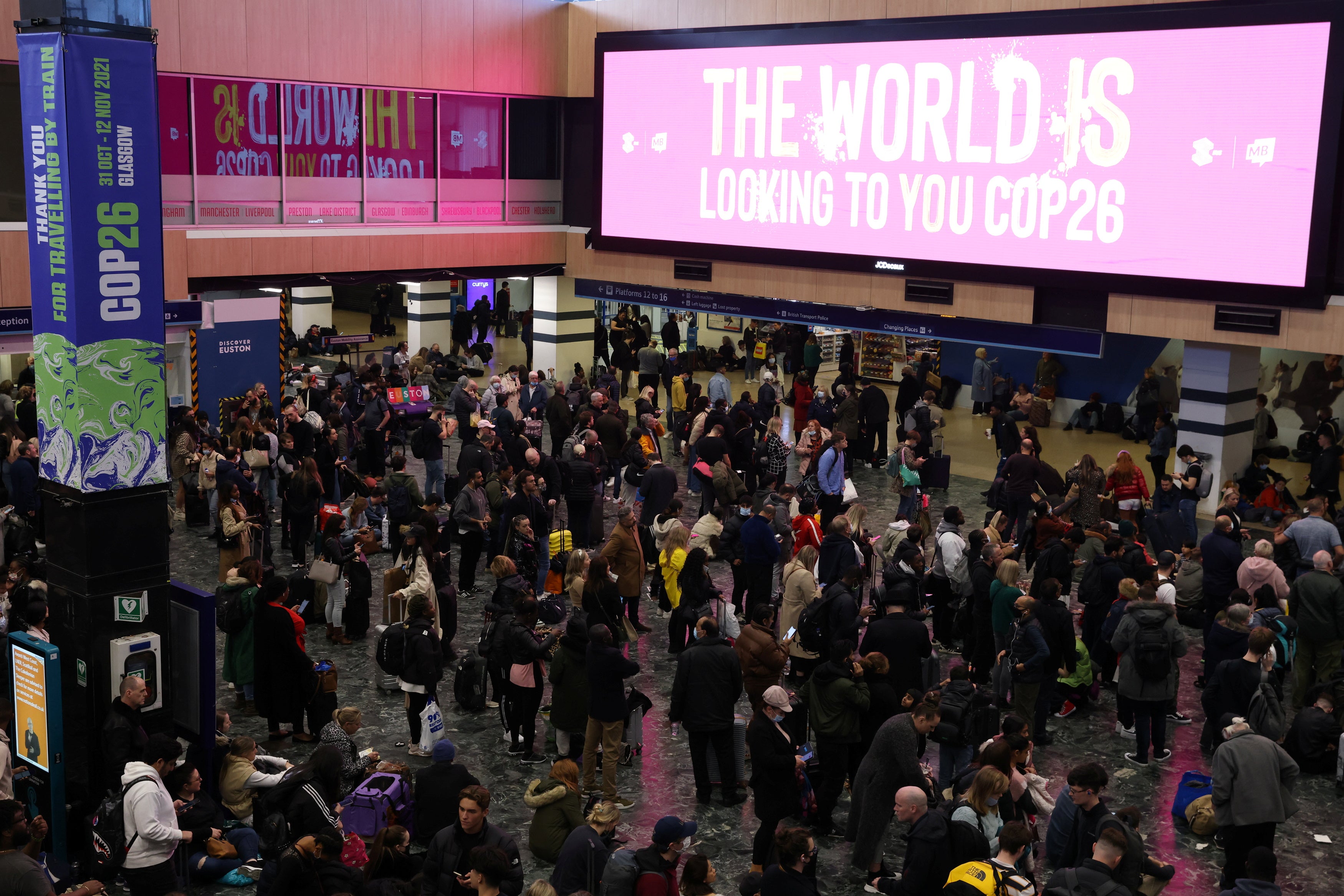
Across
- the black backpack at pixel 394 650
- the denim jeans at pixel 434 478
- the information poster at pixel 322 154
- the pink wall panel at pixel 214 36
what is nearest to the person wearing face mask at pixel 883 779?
the black backpack at pixel 394 650

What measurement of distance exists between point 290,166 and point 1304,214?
629 inches

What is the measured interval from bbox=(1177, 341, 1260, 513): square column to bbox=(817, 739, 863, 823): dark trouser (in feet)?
35.3

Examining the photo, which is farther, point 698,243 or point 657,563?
point 698,243

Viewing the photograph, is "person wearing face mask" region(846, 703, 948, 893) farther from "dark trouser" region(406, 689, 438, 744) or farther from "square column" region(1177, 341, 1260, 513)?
"square column" region(1177, 341, 1260, 513)

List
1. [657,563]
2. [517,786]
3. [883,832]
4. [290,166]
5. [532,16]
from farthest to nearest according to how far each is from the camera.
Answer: [532,16]
[290,166]
[657,563]
[517,786]
[883,832]

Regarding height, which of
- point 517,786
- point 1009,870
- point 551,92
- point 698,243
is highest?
point 551,92

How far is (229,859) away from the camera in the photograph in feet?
29.5

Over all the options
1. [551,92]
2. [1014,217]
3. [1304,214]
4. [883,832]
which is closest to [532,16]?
[551,92]

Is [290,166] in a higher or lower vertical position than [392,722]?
higher

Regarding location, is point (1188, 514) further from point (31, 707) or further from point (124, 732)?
point (31, 707)

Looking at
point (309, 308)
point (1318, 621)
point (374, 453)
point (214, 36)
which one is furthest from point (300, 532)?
point (309, 308)

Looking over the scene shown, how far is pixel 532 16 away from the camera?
24719 mm

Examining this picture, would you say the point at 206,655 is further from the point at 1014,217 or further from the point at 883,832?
the point at 1014,217

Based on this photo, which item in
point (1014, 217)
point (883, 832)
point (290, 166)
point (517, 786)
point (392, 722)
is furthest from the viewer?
point (290, 166)
